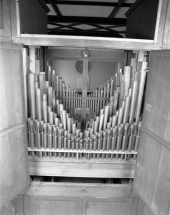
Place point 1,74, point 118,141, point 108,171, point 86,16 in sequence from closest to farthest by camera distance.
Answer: point 1,74 < point 118,141 < point 108,171 < point 86,16

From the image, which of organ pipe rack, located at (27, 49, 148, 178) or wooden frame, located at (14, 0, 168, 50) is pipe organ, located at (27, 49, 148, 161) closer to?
organ pipe rack, located at (27, 49, 148, 178)

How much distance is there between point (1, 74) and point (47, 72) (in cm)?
103

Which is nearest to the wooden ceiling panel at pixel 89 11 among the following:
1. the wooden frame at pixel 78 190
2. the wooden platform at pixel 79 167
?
the wooden platform at pixel 79 167

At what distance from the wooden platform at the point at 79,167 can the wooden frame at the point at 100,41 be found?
4.05ft

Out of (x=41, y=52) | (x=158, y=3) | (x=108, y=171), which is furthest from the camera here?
(x=41, y=52)

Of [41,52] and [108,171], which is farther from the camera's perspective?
[41,52]

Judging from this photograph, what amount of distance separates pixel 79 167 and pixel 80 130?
1.41 feet

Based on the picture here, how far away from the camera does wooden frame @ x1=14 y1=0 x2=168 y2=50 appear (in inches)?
62.5

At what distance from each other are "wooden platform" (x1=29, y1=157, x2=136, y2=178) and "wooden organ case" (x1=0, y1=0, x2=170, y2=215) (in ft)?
0.04

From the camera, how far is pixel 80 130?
1.96 metres

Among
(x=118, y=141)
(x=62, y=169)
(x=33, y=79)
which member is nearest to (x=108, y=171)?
(x=118, y=141)

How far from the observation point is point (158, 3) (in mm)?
1573

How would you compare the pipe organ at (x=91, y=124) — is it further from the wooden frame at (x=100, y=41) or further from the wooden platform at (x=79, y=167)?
the wooden frame at (x=100, y=41)

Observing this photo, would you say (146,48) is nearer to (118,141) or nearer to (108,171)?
(118,141)
